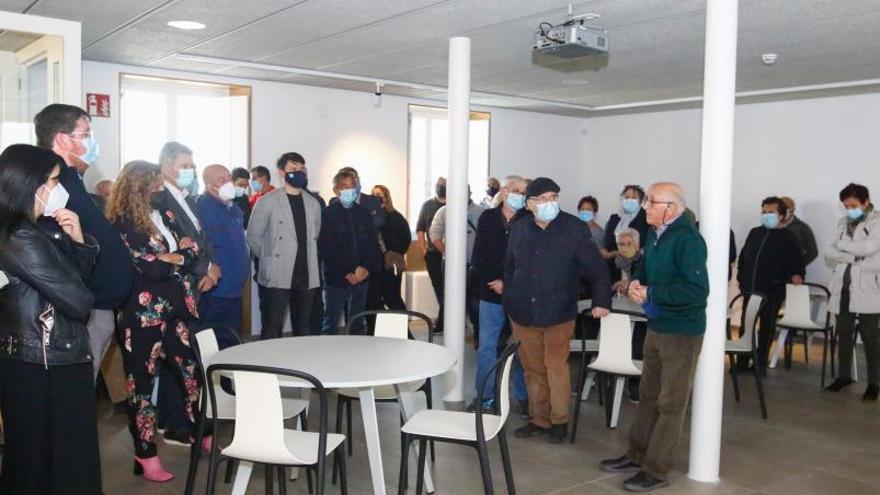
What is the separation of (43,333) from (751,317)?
478 centimetres

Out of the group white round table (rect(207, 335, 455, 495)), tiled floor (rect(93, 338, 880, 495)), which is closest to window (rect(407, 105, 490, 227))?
tiled floor (rect(93, 338, 880, 495))

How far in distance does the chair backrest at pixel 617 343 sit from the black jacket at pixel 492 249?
0.82 metres

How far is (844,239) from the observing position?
20.7 ft

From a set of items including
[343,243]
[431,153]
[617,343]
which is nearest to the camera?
[617,343]

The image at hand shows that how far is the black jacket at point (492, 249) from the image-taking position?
18.1 ft

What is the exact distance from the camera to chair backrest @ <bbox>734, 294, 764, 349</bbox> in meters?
5.68

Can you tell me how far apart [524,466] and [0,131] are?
354cm

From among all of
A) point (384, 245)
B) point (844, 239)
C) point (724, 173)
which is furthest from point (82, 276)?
point (844, 239)

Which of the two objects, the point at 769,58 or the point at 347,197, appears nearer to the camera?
the point at 347,197

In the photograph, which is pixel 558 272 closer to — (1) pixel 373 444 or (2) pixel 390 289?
(1) pixel 373 444

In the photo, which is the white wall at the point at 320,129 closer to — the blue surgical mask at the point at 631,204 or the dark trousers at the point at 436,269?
the dark trousers at the point at 436,269

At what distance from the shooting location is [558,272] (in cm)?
478

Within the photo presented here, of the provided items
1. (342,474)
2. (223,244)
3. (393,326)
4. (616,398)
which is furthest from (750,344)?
(223,244)

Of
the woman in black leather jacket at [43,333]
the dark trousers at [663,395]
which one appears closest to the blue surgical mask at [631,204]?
the dark trousers at [663,395]
